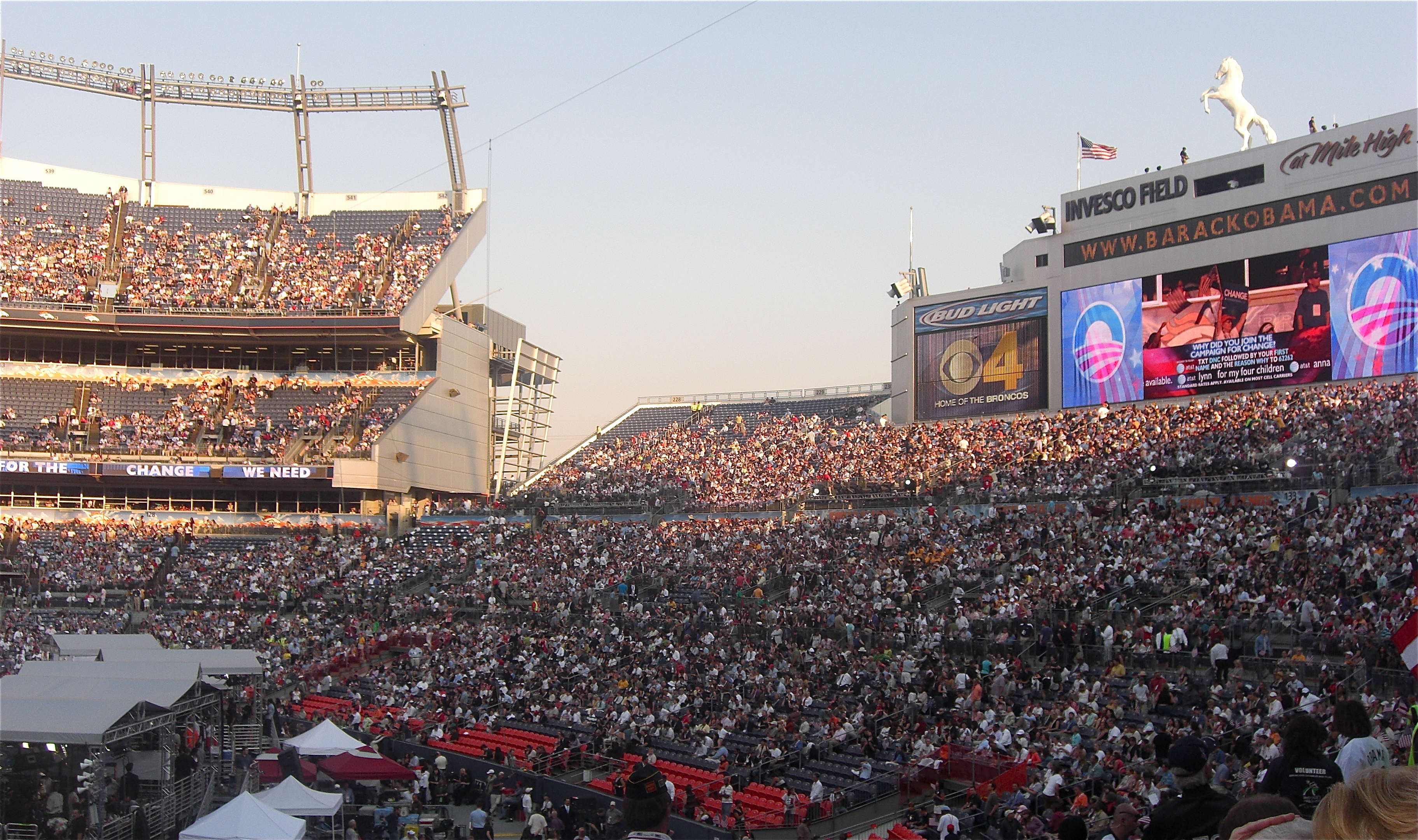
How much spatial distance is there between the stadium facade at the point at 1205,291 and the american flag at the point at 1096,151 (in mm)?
2637

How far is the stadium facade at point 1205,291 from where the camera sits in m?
29.5

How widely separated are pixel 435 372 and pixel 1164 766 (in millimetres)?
40204

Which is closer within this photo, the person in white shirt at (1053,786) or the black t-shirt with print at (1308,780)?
the black t-shirt with print at (1308,780)

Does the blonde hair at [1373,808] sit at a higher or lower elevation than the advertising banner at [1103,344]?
lower

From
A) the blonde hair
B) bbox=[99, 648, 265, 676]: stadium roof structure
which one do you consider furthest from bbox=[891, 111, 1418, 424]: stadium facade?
the blonde hair

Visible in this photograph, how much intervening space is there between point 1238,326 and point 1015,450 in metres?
6.94

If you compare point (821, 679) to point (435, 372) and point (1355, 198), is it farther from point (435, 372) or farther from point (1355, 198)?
point (435, 372)

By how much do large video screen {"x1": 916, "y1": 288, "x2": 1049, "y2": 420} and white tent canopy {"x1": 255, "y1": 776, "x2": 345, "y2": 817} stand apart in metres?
26.1

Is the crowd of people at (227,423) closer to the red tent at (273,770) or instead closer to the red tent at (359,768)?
the red tent at (273,770)

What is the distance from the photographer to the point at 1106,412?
114 ft

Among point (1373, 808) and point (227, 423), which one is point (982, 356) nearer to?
point (227, 423)

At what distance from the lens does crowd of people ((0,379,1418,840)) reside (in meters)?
17.5

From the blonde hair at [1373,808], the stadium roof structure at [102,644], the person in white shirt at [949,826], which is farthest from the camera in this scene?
the stadium roof structure at [102,644]

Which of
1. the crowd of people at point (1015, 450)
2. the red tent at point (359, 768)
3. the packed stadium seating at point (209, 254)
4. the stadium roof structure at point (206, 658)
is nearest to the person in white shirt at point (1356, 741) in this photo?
the red tent at point (359, 768)
